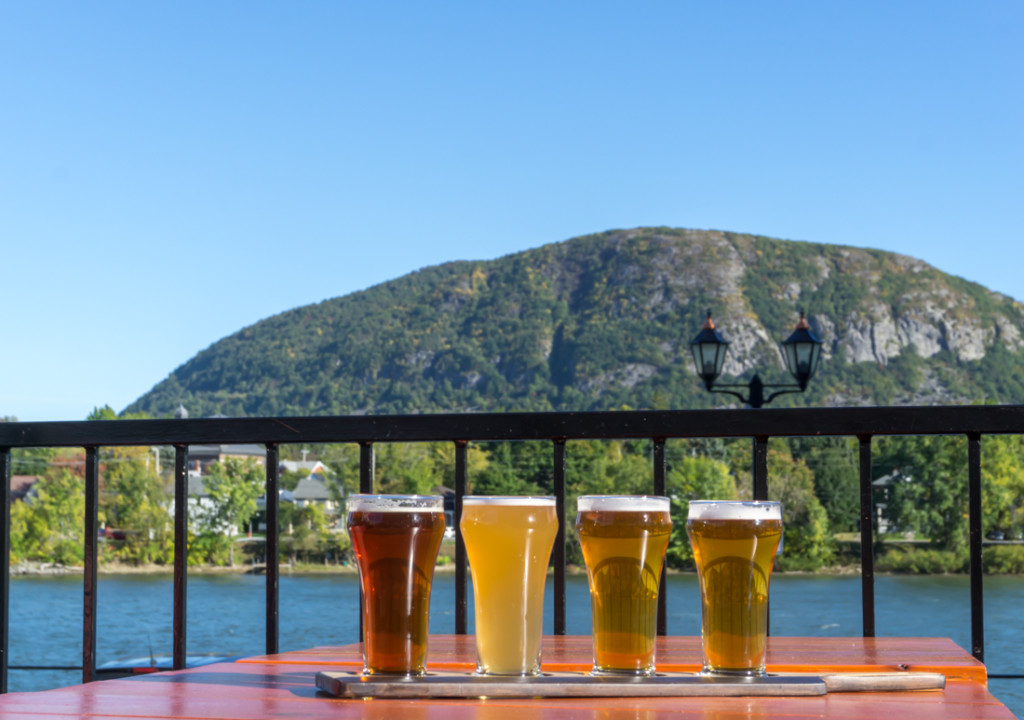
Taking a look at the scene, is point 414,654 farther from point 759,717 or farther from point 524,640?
point 759,717

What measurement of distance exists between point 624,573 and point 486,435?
3.26 feet

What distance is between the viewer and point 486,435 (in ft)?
5.72

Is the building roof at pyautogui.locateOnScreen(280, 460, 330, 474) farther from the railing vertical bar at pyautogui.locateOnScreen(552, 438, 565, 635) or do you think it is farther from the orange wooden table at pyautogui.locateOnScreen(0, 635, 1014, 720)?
the orange wooden table at pyautogui.locateOnScreen(0, 635, 1014, 720)

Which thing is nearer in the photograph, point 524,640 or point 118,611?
point 524,640

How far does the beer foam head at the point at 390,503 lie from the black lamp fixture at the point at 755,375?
319 inches

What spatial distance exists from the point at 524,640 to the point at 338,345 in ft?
255

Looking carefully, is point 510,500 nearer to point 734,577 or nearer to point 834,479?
point 734,577

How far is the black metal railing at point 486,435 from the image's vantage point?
64.2 inches

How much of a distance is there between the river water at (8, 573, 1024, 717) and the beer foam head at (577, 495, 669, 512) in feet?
96.9

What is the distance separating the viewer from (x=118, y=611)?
41.0 m

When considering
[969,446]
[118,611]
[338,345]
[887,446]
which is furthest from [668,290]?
[969,446]

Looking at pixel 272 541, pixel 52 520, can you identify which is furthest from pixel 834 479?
pixel 272 541

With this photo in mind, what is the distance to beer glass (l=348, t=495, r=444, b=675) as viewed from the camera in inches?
29.2

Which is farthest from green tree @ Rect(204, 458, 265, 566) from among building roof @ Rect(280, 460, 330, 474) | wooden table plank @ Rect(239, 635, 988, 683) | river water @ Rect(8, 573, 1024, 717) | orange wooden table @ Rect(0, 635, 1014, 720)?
orange wooden table @ Rect(0, 635, 1014, 720)
